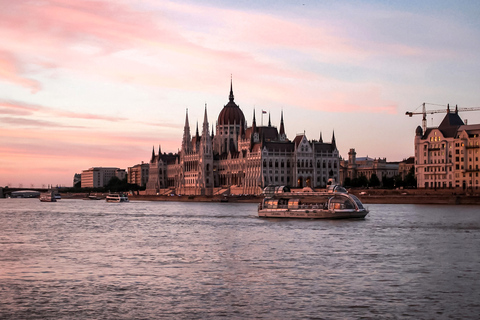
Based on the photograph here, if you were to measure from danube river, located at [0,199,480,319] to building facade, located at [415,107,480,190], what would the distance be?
100 metres

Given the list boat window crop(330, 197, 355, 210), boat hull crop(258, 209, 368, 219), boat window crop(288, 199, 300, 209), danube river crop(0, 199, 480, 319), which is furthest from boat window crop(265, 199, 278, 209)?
danube river crop(0, 199, 480, 319)

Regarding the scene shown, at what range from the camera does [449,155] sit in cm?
15400

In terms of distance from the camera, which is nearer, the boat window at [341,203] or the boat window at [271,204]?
the boat window at [341,203]

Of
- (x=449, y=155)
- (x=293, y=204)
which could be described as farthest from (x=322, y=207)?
(x=449, y=155)

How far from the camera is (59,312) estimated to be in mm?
23547

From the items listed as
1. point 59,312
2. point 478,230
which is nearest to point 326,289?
point 59,312

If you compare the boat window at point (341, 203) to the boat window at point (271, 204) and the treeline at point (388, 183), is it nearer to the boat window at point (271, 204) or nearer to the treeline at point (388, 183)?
the boat window at point (271, 204)

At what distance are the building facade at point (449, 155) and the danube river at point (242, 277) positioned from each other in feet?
329

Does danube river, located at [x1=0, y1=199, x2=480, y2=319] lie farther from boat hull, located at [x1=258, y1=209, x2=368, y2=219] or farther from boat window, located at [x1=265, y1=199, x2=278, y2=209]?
boat window, located at [x1=265, y1=199, x2=278, y2=209]

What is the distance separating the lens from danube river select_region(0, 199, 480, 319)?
24047 mm

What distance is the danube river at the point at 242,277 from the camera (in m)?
24.0

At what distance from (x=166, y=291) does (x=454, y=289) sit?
11.3 meters

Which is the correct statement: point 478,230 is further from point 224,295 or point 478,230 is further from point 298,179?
point 298,179

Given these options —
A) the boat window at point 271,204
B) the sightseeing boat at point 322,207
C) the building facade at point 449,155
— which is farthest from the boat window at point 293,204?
the building facade at point 449,155
